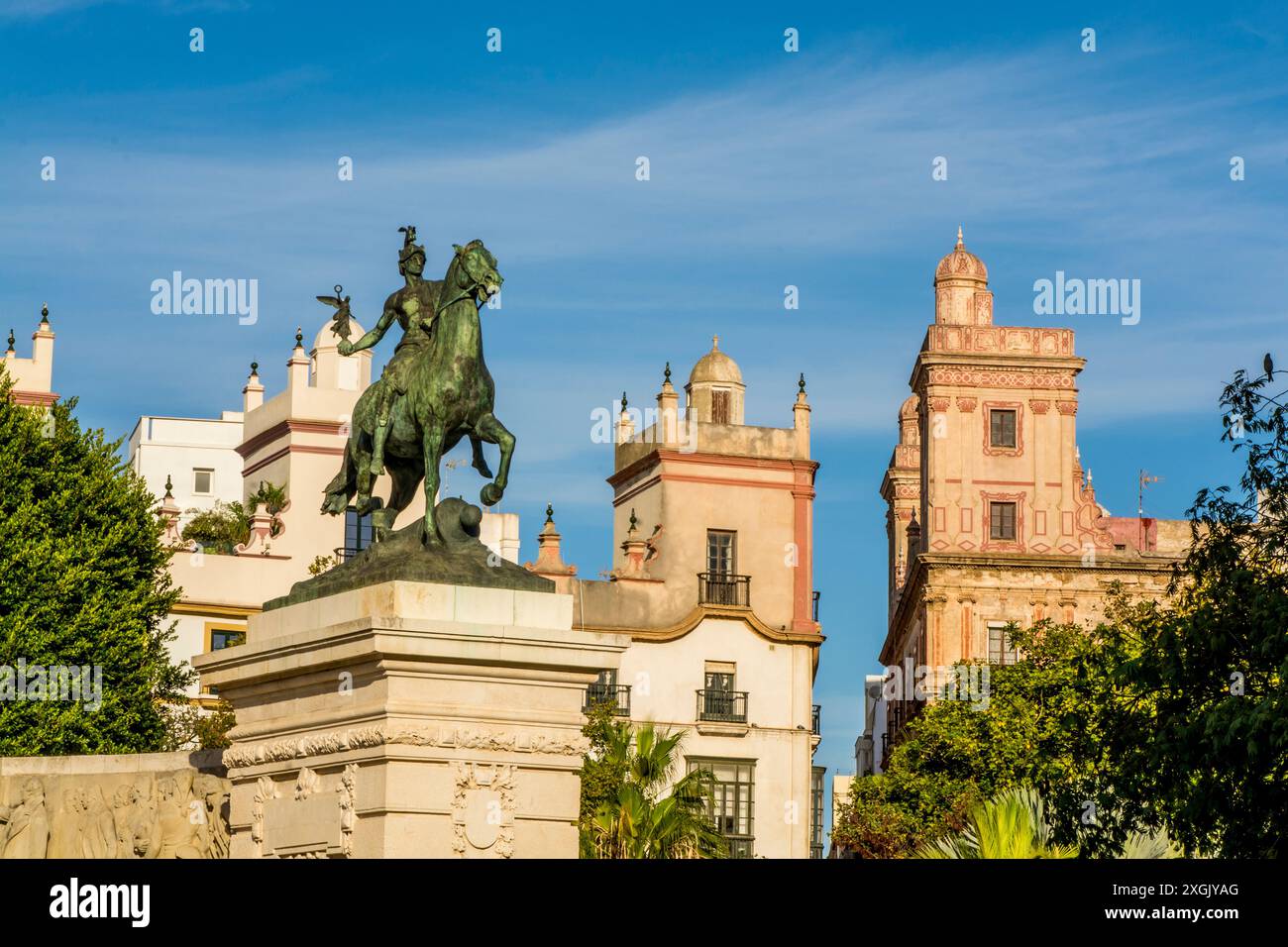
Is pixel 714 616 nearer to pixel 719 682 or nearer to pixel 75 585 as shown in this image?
pixel 719 682

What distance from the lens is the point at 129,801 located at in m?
22.0

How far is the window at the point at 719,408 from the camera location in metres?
78.4

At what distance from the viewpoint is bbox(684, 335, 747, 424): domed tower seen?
257 feet

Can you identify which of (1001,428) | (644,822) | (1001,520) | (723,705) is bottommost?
(644,822)

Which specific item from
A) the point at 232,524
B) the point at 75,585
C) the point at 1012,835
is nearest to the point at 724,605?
the point at 232,524

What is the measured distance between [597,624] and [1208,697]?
46.5 m

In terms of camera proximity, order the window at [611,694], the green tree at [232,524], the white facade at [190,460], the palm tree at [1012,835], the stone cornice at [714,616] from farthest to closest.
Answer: the white facade at [190,460] < the green tree at [232,524] < the stone cornice at [714,616] < the window at [611,694] < the palm tree at [1012,835]

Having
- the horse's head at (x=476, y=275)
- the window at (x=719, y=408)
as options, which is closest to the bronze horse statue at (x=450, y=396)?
the horse's head at (x=476, y=275)

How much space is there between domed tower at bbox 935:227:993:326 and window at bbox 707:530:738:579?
13.8 meters

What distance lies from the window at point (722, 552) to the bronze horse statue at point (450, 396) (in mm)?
52891

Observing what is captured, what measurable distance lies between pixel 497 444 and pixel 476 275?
1295 mm

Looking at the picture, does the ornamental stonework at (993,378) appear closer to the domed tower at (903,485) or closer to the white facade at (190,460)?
Answer: the domed tower at (903,485)

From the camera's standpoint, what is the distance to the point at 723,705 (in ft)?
226
